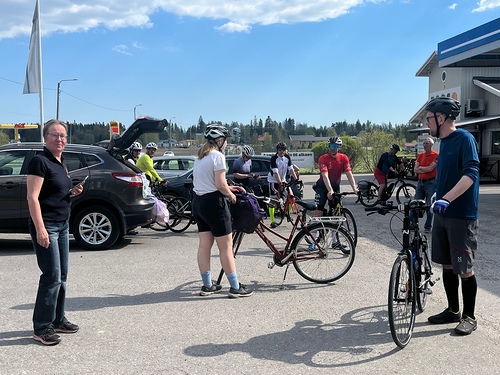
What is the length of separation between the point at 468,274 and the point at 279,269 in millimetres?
2908

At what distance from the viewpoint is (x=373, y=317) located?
4.93m

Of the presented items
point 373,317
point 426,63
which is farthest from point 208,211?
point 426,63

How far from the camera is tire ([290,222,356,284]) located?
601 cm

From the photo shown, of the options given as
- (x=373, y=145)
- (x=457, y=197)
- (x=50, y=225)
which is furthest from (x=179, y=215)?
(x=373, y=145)

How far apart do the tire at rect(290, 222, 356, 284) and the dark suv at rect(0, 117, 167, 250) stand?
347 centimetres

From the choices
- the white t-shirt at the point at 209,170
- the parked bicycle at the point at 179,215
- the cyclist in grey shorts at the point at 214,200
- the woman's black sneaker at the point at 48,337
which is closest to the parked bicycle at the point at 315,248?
the cyclist in grey shorts at the point at 214,200

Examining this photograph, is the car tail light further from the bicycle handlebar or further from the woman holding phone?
the bicycle handlebar

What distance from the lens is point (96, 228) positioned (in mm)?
8289

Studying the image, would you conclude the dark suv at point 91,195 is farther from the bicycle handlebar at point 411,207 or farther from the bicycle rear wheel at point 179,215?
the bicycle handlebar at point 411,207

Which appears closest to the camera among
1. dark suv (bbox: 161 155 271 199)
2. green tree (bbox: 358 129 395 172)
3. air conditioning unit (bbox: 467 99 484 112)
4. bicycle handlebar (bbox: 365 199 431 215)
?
bicycle handlebar (bbox: 365 199 431 215)

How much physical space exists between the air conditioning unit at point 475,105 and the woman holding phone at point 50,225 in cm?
2518

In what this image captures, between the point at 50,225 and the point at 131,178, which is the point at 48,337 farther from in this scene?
the point at 131,178

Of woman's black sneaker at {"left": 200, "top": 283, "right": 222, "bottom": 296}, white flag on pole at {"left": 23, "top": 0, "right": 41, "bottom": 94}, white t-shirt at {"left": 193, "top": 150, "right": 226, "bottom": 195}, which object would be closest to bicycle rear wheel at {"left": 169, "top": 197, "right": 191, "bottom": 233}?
woman's black sneaker at {"left": 200, "top": 283, "right": 222, "bottom": 296}

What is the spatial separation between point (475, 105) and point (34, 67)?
2106 cm
